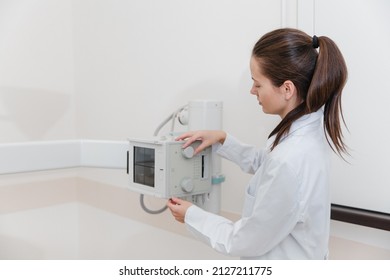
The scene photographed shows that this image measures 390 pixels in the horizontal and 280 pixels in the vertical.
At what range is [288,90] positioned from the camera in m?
1.10

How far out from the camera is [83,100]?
8.41 ft

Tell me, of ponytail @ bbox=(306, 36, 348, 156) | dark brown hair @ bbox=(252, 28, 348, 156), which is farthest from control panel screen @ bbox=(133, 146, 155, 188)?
ponytail @ bbox=(306, 36, 348, 156)

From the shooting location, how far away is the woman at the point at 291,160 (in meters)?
1.01

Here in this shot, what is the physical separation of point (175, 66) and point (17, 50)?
0.98 meters

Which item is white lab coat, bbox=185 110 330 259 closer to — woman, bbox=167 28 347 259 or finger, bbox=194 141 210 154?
woman, bbox=167 28 347 259

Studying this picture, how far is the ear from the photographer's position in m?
1.08

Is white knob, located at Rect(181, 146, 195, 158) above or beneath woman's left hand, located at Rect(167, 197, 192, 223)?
above

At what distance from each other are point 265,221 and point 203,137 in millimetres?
393

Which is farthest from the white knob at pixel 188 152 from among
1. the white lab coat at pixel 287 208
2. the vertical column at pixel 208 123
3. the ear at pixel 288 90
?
the ear at pixel 288 90

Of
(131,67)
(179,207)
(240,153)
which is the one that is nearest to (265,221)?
(179,207)

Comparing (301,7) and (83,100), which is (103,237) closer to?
(83,100)

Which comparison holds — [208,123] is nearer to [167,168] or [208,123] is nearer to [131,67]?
[167,168]

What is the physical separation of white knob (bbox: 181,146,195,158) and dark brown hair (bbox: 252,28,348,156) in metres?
0.28

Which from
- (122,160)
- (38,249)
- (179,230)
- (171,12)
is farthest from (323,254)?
(38,249)
